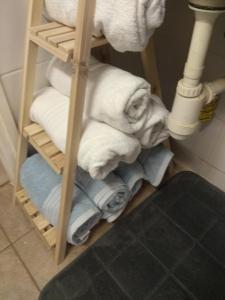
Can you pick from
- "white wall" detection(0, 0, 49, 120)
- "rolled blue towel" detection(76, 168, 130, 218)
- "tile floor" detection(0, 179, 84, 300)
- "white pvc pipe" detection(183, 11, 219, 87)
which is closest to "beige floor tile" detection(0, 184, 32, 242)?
"tile floor" detection(0, 179, 84, 300)

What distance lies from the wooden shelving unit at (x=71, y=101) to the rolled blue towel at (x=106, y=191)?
0.11 metres

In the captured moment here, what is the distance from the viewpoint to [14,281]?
0.84 m

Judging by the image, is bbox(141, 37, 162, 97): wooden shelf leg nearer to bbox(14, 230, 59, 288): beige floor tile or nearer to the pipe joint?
the pipe joint

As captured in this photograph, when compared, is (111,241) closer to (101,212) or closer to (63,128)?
(101,212)

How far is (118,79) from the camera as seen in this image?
637mm

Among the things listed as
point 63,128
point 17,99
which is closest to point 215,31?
point 63,128

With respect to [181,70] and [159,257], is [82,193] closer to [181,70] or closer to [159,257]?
[159,257]

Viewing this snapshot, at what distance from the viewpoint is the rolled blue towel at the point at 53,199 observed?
0.82m

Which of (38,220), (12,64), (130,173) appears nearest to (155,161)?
(130,173)

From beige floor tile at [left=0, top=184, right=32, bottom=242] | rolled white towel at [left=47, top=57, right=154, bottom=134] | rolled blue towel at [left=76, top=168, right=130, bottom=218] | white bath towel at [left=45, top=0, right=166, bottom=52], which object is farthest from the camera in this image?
beige floor tile at [left=0, top=184, right=32, bottom=242]

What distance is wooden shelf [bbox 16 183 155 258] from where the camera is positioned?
2.88ft

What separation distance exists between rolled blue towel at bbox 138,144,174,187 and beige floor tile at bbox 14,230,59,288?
0.43m

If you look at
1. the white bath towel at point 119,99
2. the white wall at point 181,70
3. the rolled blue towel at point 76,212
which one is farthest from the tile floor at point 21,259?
the white wall at point 181,70

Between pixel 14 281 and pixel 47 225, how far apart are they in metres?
0.19
